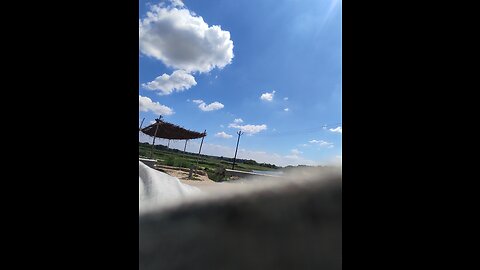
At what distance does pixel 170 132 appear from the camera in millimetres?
5762

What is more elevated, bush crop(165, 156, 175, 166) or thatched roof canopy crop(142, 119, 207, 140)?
thatched roof canopy crop(142, 119, 207, 140)

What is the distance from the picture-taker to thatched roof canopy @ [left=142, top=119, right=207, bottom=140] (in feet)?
17.9

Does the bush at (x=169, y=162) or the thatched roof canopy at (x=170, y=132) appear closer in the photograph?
the thatched roof canopy at (x=170, y=132)

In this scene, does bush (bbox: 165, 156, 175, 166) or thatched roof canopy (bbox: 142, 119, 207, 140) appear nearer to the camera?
thatched roof canopy (bbox: 142, 119, 207, 140)

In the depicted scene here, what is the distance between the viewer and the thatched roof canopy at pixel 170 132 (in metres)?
5.46

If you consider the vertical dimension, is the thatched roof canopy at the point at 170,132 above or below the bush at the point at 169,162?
above
